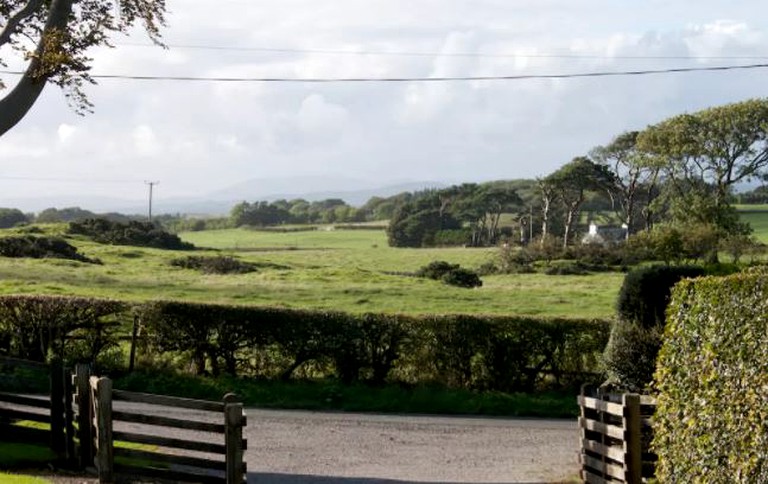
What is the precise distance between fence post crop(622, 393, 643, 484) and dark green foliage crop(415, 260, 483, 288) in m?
44.8

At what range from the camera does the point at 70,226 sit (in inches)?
3022

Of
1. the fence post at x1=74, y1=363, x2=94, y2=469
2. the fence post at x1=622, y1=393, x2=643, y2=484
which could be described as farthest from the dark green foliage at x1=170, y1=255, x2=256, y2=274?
the fence post at x1=622, y1=393, x2=643, y2=484

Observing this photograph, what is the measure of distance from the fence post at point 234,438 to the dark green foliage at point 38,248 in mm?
48229

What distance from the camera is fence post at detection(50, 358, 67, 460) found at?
14852mm

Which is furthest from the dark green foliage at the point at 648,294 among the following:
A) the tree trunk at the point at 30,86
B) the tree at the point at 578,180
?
the tree at the point at 578,180

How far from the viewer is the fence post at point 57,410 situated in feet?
48.7

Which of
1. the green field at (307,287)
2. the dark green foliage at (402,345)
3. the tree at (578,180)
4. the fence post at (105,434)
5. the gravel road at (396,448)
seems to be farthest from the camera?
the tree at (578,180)

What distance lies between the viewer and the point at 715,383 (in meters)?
9.80

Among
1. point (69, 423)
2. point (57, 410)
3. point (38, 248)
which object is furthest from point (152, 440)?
point (38, 248)

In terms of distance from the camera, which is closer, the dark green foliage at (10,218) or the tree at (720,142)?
the tree at (720,142)

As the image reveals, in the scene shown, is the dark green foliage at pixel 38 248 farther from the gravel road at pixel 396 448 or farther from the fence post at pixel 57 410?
the fence post at pixel 57 410

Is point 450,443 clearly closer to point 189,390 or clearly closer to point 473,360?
point 473,360

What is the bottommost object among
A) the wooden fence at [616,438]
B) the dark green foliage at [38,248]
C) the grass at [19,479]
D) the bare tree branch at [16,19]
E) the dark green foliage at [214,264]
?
the grass at [19,479]

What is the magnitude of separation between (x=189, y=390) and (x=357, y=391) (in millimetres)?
3702
